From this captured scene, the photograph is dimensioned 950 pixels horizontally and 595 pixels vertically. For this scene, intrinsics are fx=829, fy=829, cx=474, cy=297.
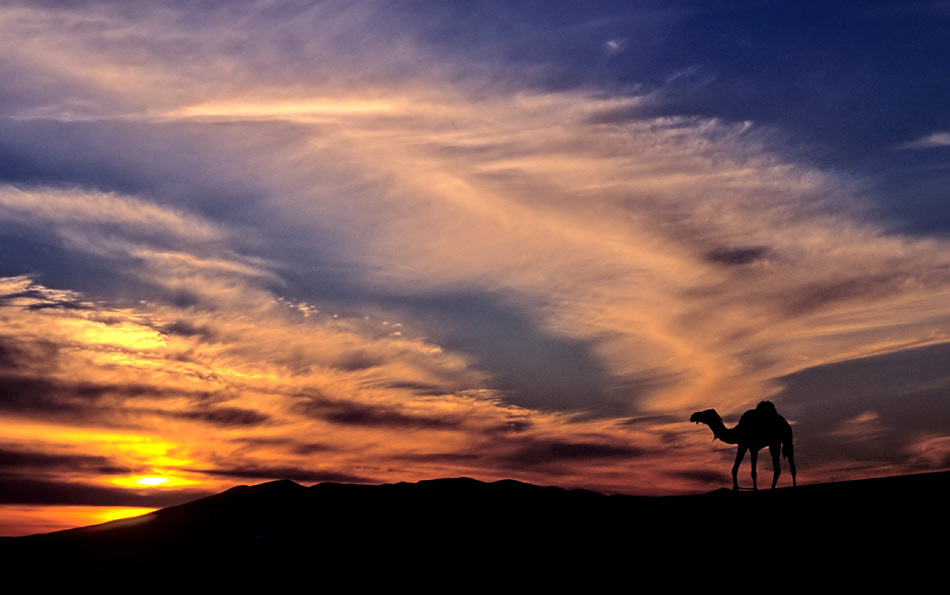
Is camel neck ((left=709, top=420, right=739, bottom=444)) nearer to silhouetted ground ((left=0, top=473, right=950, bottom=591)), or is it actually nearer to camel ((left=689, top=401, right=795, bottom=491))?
camel ((left=689, top=401, right=795, bottom=491))

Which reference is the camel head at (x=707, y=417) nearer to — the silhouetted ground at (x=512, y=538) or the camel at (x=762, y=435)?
the camel at (x=762, y=435)

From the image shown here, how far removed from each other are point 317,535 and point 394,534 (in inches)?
109

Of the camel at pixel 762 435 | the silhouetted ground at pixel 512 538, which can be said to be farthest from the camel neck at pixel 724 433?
the silhouetted ground at pixel 512 538

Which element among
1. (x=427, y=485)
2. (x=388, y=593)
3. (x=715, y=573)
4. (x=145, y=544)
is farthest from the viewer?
(x=427, y=485)

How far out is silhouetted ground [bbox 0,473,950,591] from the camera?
19422 mm

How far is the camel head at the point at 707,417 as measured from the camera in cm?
2972

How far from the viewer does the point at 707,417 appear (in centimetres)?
2983

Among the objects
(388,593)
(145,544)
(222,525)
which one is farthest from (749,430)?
(145,544)

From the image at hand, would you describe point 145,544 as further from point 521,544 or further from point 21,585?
point 521,544

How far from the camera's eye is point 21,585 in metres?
27.8

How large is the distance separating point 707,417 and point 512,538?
9.21m

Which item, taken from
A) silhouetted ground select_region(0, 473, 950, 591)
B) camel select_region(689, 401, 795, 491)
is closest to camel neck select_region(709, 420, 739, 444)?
camel select_region(689, 401, 795, 491)

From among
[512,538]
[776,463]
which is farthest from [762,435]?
[512,538]

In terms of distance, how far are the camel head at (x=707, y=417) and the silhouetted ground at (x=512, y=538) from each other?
9.38ft
